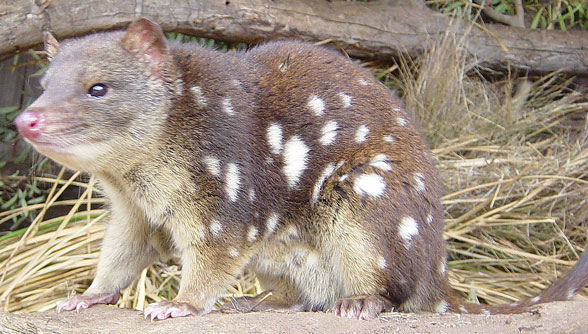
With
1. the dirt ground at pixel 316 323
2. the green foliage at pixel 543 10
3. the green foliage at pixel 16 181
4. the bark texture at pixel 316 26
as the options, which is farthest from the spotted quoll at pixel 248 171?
the green foliage at pixel 543 10

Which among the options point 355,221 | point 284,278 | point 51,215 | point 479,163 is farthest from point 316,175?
point 51,215

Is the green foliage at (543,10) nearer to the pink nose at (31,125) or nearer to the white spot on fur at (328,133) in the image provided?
the white spot on fur at (328,133)

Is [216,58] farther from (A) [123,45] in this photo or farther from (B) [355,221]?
(B) [355,221]

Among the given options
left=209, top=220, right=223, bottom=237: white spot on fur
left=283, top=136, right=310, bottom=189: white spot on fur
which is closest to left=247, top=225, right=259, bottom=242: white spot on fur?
left=209, top=220, right=223, bottom=237: white spot on fur

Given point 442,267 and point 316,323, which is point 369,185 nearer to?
point 442,267

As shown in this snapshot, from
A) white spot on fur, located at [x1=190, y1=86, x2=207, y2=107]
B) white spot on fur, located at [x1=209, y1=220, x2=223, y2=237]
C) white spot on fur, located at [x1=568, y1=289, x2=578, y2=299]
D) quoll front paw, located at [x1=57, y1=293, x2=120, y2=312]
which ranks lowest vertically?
white spot on fur, located at [x1=568, y1=289, x2=578, y2=299]

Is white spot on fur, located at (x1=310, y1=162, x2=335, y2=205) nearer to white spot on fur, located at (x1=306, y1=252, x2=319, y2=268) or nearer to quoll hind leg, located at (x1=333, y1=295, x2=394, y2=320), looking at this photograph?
white spot on fur, located at (x1=306, y1=252, x2=319, y2=268)
